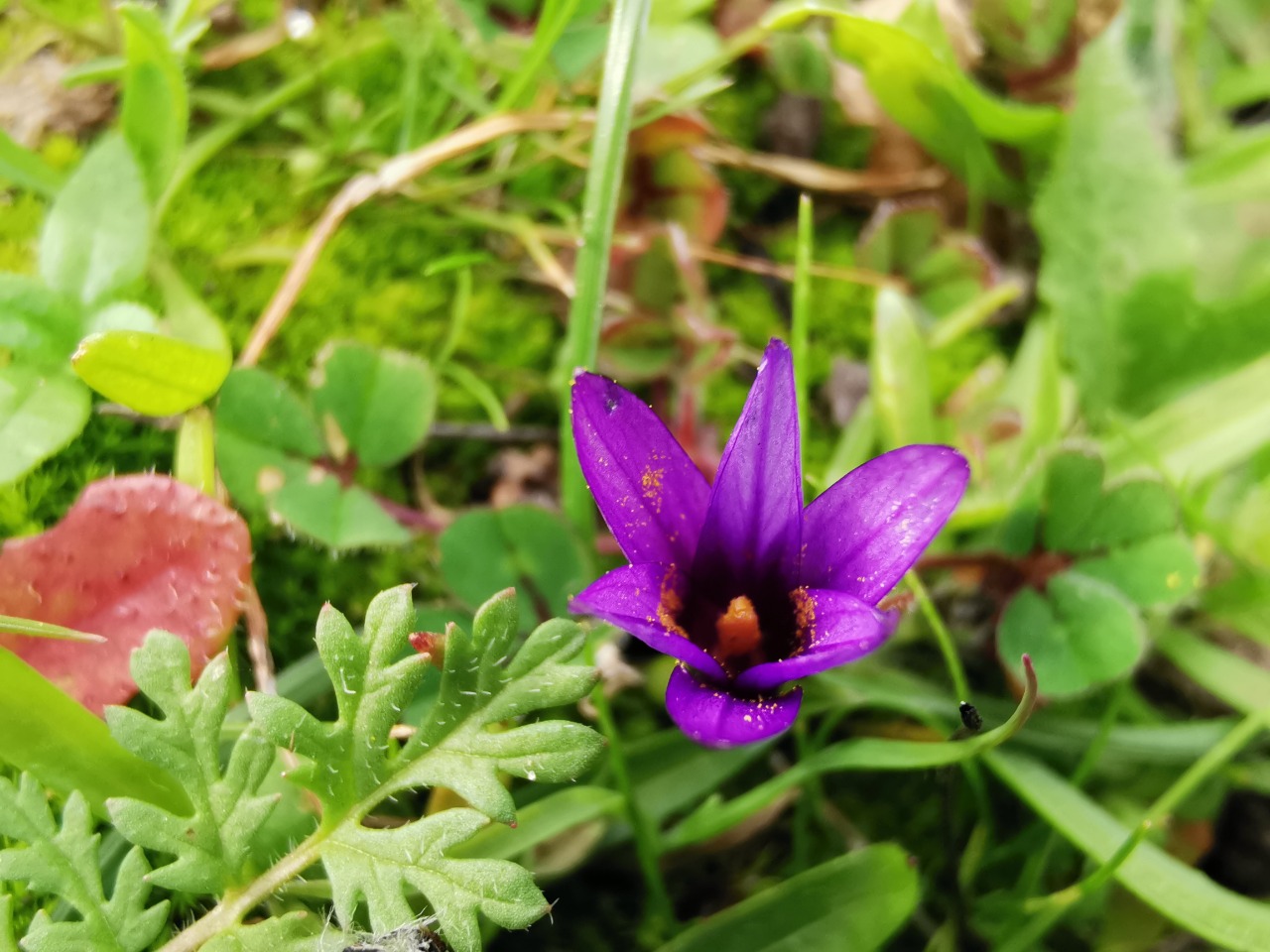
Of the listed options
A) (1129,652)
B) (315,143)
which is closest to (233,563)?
(315,143)

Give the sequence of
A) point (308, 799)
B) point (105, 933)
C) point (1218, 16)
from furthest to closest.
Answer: point (1218, 16) → point (308, 799) → point (105, 933)

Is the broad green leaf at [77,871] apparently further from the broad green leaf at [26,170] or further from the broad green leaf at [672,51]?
the broad green leaf at [672,51]

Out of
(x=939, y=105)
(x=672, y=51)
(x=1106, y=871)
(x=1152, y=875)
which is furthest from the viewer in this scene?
(x=939, y=105)

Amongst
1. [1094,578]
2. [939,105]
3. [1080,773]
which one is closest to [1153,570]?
[1094,578]

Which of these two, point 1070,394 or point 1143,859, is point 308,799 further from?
point 1070,394

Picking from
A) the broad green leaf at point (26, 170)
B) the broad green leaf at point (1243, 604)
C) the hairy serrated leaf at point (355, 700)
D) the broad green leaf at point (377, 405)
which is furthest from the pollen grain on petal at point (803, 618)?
the broad green leaf at point (26, 170)

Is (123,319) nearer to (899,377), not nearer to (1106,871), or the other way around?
(899,377)
